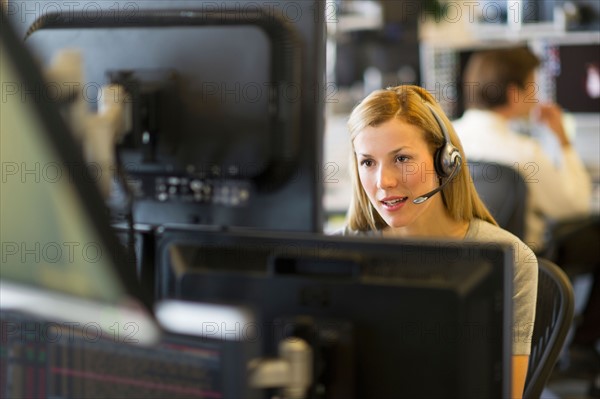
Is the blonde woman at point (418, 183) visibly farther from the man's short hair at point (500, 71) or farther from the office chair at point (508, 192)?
the man's short hair at point (500, 71)

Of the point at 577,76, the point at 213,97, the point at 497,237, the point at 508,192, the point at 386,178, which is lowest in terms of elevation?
the point at 508,192

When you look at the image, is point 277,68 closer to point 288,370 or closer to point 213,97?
point 213,97

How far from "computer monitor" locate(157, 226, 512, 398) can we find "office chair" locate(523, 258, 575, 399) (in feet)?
2.68

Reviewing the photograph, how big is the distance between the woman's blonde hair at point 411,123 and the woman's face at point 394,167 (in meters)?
0.01

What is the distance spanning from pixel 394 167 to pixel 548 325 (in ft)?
1.47

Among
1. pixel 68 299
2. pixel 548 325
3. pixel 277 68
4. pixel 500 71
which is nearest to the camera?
pixel 68 299

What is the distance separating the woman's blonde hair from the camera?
1266mm

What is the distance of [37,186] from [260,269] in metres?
0.19

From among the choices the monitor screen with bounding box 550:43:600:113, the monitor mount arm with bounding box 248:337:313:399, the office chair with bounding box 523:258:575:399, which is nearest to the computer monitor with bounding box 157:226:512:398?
the monitor mount arm with bounding box 248:337:313:399

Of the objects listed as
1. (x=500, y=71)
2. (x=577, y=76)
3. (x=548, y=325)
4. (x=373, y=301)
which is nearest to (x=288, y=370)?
(x=373, y=301)

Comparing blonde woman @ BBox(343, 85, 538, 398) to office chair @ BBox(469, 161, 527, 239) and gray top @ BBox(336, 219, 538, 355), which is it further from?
office chair @ BBox(469, 161, 527, 239)

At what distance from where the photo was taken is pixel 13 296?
743 millimetres

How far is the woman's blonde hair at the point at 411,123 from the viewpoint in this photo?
127cm

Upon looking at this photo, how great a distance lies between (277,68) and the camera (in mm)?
1126
